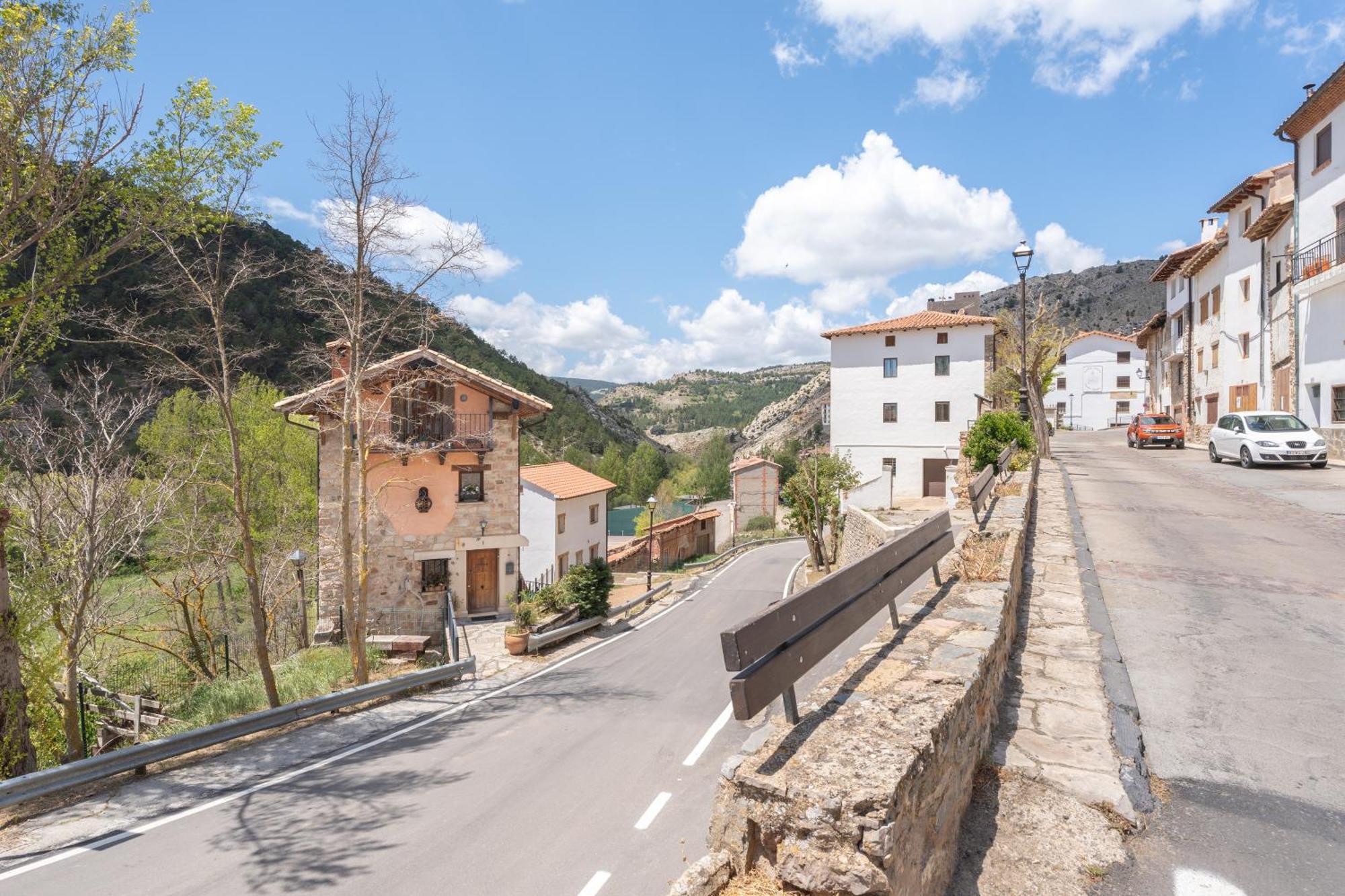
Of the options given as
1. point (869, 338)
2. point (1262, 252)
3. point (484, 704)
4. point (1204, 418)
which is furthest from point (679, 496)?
point (484, 704)

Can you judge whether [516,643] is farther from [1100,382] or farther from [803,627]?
[1100,382]

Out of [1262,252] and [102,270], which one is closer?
[102,270]

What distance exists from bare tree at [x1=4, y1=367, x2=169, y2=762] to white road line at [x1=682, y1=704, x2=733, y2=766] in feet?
27.6

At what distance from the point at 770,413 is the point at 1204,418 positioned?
99.4 m

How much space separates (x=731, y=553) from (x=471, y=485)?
23.4 metres

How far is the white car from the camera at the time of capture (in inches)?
637

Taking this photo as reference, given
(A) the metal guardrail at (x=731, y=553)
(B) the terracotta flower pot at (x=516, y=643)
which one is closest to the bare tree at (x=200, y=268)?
(B) the terracotta flower pot at (x=516, y=643)

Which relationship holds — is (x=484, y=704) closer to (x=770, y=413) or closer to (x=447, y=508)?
(x=447, y=508)

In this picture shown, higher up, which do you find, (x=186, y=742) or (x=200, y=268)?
(x=200, y=268)

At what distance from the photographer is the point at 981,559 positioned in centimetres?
605

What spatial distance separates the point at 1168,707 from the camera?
4363 mm

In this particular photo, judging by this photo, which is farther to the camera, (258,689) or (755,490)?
(755,490)

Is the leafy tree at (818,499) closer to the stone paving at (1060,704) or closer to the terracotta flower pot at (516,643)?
the terracotta flower pot at (516,643)

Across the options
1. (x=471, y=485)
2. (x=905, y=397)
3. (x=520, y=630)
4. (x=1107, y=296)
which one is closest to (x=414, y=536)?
(x=471, y=485)
